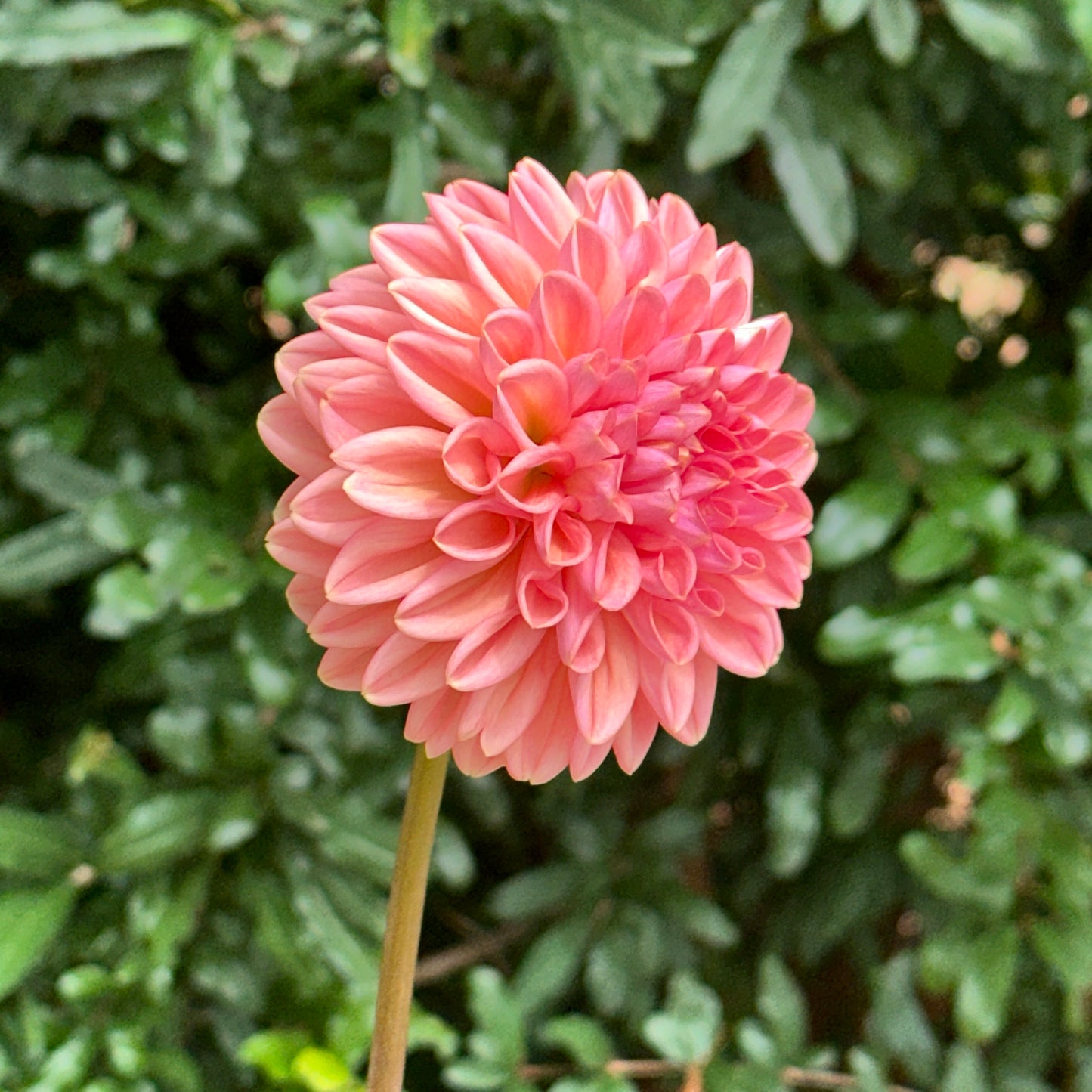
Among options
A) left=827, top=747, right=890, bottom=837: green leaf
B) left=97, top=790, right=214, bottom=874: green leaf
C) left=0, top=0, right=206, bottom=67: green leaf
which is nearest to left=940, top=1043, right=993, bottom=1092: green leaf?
left=827, top=747, right=890, bottom=837: green leaf

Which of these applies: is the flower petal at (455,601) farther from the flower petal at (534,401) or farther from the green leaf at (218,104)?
the green leaf at (218,104)

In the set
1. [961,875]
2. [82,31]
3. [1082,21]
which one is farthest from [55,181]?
[961,875]

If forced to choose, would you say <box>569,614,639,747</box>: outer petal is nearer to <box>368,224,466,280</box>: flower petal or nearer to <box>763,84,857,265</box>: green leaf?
<box>368,224,466,280</box>: flower petal

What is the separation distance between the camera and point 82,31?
521 mm

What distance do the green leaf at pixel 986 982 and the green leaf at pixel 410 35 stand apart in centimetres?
60

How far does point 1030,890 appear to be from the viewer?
709mm

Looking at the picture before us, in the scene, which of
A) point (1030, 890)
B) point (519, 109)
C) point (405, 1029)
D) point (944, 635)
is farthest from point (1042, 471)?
point (405, 1029)

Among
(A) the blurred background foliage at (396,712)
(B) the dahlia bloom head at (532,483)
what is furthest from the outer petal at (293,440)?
(A) the blurred background foliage at (396,712)

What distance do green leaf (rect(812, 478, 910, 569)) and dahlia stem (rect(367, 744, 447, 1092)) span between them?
0.43 m

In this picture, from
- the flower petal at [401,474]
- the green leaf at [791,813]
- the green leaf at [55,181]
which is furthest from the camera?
the green leaf at [791,813]

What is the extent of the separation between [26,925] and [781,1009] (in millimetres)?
433

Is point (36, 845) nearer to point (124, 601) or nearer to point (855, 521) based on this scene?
point (124, 601)

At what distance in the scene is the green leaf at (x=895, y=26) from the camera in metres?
0.59

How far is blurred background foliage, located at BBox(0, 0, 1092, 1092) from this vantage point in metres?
0.57
